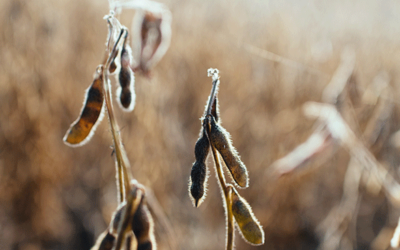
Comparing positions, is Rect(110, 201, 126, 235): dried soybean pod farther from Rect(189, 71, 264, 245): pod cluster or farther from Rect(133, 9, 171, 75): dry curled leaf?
Rect(133, 9, 171, 75): dry curled leaf

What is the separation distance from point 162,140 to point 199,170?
4.13 ft

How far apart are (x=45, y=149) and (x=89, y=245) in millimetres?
565

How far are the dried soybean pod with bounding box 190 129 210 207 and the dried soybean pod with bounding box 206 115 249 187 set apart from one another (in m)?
0.01

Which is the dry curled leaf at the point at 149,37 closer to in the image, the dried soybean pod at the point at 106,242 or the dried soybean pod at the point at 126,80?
the dried soybean pod at the point at 126,80

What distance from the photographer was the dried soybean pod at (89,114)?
18.1 inches

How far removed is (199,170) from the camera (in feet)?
1.26

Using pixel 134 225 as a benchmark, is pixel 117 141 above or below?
above

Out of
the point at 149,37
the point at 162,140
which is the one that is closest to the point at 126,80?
the point at 149,37

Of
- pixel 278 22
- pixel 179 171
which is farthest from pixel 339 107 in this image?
pixel 278 22

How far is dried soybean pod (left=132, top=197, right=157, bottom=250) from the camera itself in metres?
0.44

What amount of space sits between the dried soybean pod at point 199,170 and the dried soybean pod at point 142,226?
9 cm

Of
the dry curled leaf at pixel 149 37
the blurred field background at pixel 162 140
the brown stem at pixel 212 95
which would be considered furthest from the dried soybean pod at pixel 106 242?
the blurred field background at pixel 162 140

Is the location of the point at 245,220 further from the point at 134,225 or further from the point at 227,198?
the point at 134,225

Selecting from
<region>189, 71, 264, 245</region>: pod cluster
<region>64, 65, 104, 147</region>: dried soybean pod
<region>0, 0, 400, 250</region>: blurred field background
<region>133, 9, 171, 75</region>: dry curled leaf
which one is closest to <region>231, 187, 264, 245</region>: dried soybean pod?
<region>189, 71, 264, 245</region>: pod cluster
